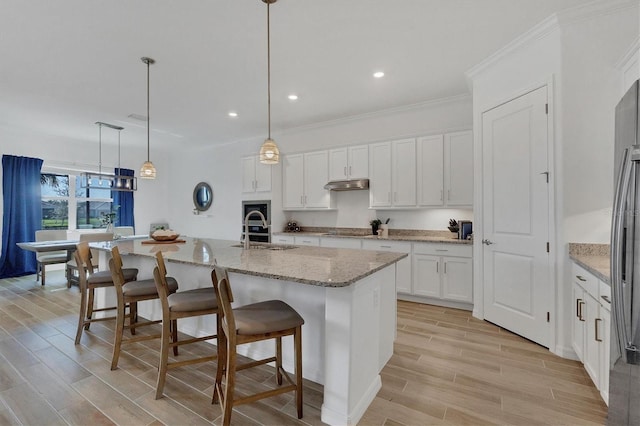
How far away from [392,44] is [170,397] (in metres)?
3.34

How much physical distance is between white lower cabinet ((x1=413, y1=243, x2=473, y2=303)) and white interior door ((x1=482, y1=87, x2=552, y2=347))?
39 cm

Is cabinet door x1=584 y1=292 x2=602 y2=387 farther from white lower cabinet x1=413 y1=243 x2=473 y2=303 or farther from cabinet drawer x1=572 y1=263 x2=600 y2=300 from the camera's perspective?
white lower cabinet x1=413 y1=243 x2=473 y2=303

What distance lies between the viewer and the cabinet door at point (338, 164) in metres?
4.85

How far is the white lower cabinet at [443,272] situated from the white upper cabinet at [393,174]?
758mm

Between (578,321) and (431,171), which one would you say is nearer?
(578,321)

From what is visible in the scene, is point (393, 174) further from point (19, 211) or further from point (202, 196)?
point (19, 211)

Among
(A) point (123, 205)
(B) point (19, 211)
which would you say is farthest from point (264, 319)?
(A) point (123, 205)

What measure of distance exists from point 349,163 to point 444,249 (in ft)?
6.39

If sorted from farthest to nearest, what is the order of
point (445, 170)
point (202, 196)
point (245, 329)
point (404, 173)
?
point (202, 196), point (404, 173), point (445, 170), point (245, 329)

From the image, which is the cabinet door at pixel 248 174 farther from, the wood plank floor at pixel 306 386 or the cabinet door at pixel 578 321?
the cabinet door at pixel 578 321

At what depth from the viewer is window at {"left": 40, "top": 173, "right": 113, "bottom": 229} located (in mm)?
5977

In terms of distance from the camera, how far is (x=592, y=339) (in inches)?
79.0

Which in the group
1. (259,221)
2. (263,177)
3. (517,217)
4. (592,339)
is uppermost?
(263,177)

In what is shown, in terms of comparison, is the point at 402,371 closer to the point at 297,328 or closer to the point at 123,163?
the point at 297,328
